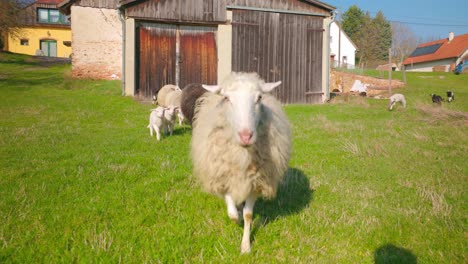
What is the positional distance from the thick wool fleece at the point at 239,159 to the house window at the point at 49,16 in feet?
151

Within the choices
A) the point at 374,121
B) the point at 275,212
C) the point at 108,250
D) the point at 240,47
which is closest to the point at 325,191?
the point at 275,212

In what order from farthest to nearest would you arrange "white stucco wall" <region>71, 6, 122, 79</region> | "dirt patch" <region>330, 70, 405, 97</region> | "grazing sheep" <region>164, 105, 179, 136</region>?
"dirt patch" <region>330, 70, 405, 97</region> < "white stucco wall" <region>71, 6, 122, 79</region> < "grazing sheep" <region>164, 105, 179, 136</region>

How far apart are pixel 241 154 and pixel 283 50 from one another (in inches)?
524

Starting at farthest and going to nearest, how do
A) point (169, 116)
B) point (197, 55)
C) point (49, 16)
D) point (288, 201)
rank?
point (49, 16) < point (197, 55) < point (169, 116) < point (288, 201)

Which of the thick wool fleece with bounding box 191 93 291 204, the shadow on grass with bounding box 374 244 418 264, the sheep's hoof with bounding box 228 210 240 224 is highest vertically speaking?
the thick wool fleece with bounding box 191 93 291 204

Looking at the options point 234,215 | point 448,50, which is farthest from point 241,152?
point 448,50

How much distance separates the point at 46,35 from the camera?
4203cm

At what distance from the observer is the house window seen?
42094 mm

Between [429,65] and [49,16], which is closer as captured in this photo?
[49,16]

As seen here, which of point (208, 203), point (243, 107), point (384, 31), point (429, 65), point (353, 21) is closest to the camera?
point (243, 107)

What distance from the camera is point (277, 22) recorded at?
1564 centimetres

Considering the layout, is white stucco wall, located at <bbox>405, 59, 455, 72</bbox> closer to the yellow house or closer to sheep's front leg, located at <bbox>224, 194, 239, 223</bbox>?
the yellow house

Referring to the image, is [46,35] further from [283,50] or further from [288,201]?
[288,201]

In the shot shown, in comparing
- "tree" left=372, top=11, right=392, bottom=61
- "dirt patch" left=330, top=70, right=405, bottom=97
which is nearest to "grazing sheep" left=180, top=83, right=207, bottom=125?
"dirt patch" left=330, top=70, right=405, bottom=97
